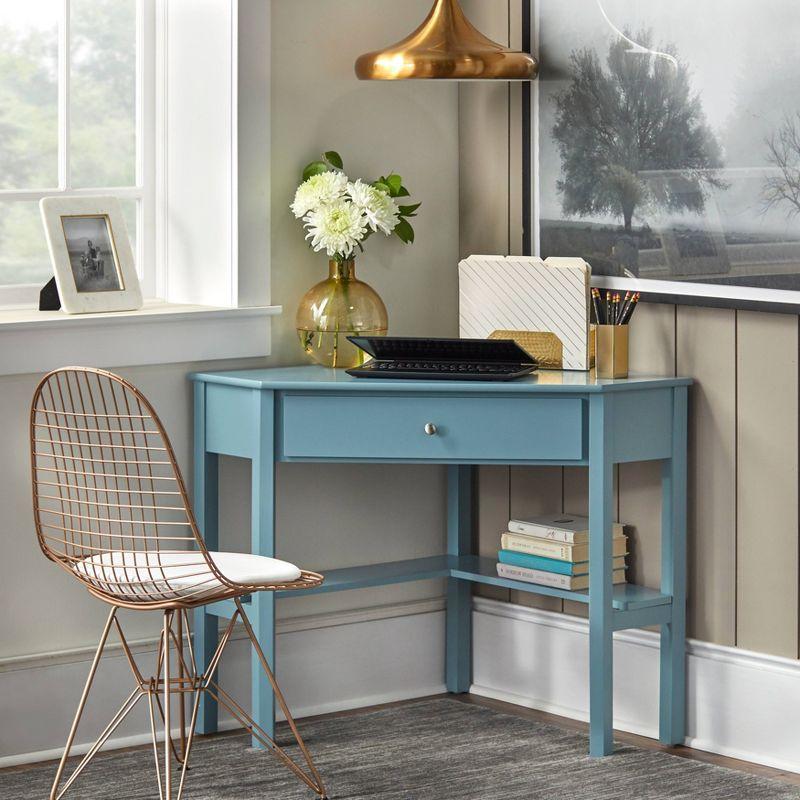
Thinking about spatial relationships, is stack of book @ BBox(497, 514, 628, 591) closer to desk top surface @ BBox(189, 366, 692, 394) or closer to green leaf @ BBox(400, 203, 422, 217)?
desk top surface @ BBox(189, 366, 692, 394)

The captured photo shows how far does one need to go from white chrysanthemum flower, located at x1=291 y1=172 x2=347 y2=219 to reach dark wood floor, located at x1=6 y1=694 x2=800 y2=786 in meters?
1.29

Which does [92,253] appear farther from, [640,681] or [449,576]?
[640,681]

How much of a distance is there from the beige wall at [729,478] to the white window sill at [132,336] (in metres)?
0.78

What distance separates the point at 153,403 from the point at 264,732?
81cm

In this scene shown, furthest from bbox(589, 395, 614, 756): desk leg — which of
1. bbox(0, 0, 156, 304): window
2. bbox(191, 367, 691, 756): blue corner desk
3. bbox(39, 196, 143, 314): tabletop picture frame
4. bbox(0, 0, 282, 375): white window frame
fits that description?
Result: bbox(0, 0, 156, 304): window

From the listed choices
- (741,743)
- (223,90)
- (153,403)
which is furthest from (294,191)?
(741,743)

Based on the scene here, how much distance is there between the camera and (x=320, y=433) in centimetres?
339

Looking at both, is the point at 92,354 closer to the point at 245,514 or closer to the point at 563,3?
the point at 245,514

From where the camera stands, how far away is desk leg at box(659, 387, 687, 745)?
349 cm

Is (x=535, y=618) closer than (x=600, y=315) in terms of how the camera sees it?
No

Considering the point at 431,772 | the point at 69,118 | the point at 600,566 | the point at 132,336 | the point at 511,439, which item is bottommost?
the point at 431,772

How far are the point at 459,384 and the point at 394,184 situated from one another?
651 mm

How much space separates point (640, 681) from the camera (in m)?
3.64

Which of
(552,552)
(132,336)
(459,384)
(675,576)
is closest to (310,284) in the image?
(132,336)
